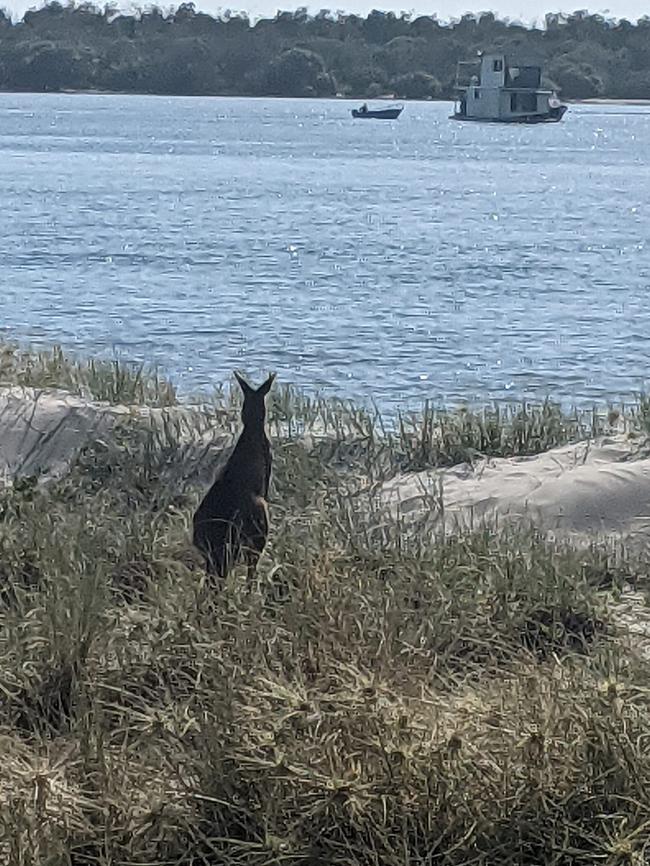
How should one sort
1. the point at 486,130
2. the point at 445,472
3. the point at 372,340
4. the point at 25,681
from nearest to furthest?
1. the point at 25,681
2. the point at 445,472
3. the point at 372,340
4. the point at 486,130

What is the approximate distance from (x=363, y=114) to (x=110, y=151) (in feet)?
133

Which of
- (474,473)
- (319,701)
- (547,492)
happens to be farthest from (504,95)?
(319,701)

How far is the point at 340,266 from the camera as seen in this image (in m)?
27.3

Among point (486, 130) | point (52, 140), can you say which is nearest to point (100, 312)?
point (52, 140)

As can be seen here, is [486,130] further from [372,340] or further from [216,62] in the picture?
A: [372,340]

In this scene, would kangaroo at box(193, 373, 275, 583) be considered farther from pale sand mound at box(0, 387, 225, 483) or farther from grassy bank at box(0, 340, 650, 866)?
pale sand mound at box(0, 387, 225, 483)

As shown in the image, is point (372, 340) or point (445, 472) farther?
point (372, 340)

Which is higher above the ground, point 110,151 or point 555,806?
point 555,806

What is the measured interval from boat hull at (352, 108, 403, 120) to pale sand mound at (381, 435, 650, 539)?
90.2m

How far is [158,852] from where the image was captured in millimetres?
4766

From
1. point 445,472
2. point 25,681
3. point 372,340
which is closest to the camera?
point 25,681

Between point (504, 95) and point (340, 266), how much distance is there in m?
63.3

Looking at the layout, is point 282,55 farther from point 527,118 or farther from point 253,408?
point 253,408

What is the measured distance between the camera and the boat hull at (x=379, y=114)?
98.3m
